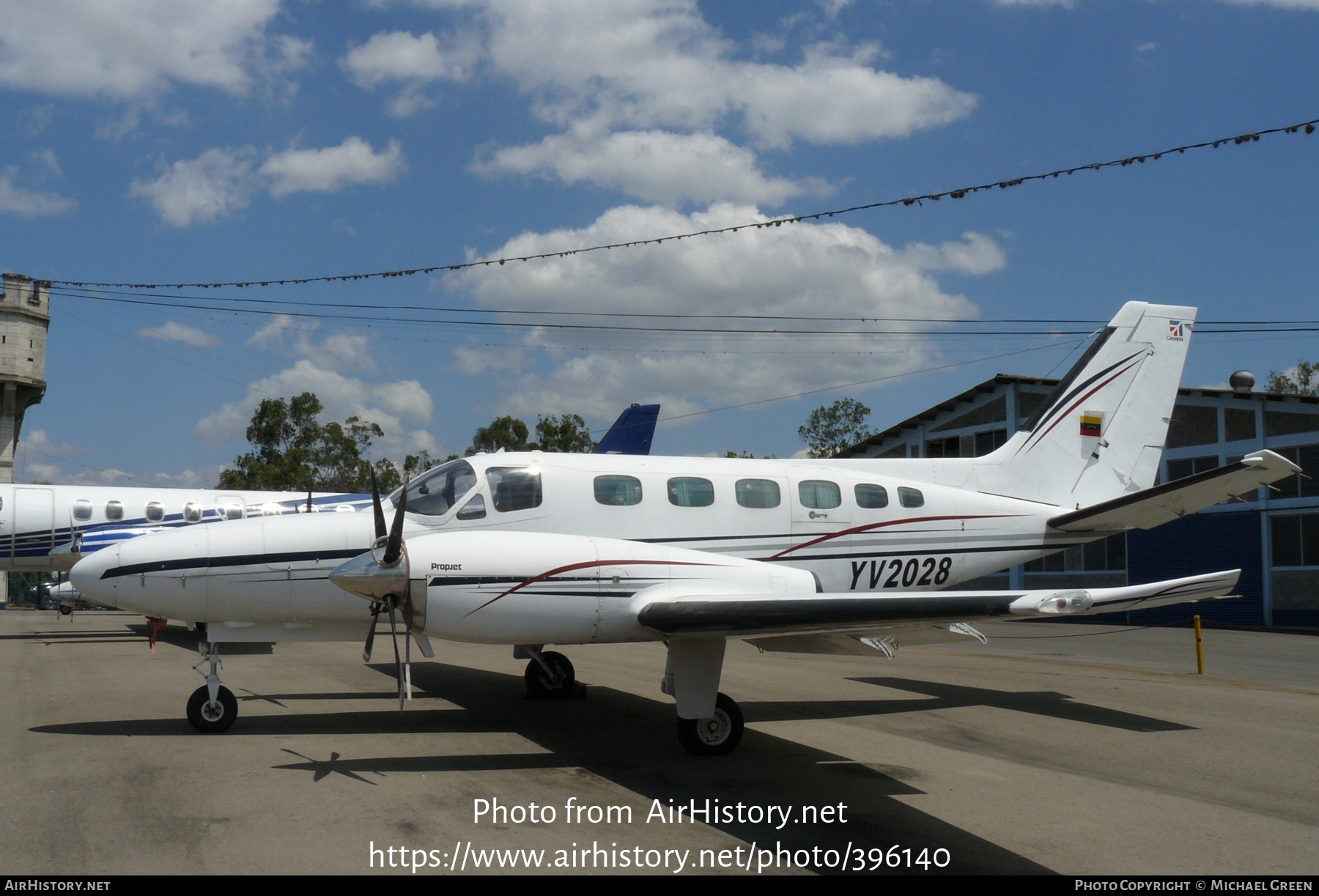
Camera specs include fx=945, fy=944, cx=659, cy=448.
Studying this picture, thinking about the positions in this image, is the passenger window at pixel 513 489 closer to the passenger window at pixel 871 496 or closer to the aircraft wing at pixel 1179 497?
the passenger window at pixel 871 496

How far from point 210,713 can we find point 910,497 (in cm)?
795

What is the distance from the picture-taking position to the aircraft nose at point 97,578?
8570 mm

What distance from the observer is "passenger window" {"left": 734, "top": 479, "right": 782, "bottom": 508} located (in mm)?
10586

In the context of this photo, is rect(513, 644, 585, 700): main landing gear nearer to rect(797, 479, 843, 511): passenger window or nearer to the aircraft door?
rect(797, 479, 843, 511): passenger window

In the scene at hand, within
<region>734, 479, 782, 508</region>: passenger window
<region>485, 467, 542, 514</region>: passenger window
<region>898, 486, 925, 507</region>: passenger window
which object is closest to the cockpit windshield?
<region>485, 467, 542, 514</region>: passenger window

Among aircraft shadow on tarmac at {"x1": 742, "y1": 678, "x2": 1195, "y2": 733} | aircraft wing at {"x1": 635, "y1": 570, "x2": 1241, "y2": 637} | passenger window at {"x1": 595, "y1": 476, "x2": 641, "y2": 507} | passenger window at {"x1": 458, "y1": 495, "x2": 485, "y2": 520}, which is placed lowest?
aircraft shadow on tarmac at {"x1": 742, "y1": 678, "x2": 1195, "y2": 733}

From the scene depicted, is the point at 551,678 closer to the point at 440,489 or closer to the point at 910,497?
the point at 440,489

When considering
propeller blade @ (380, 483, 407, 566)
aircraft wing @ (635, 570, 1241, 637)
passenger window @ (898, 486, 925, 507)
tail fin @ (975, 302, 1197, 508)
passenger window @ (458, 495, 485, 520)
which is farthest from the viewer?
tail fin @ (975, 302, 1197, 508)

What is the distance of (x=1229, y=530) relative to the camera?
3197 cm

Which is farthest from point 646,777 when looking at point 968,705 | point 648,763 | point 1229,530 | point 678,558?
point 1229,530

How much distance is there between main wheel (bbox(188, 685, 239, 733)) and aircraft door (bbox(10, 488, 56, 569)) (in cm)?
1477

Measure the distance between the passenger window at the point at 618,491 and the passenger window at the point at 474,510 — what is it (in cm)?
121

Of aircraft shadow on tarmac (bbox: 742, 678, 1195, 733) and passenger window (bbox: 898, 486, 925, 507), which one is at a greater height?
passenger window (bbox: 898, 486, 925, 507)
